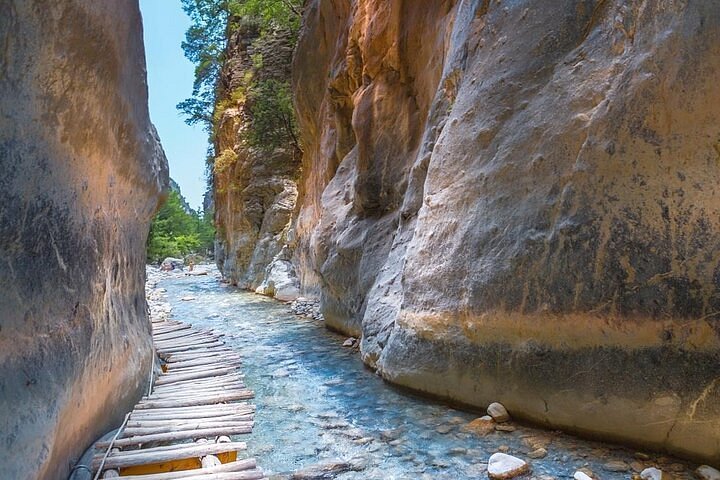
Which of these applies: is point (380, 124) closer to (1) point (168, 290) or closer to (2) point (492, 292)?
(2) point (492, 292)

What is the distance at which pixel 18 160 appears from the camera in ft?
8.07

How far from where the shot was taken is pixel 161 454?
325 cm

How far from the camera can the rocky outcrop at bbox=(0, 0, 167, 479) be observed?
234 cm

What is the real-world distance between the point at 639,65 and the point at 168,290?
21092 mm

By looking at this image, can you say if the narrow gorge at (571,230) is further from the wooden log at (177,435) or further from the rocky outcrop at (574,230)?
the wooden log at (177,435)

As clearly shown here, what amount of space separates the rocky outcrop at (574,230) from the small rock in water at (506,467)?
0.67 meters

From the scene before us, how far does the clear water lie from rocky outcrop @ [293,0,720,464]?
0.21 meters

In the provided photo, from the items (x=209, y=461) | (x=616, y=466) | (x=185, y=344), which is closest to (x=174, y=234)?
(x=185, y=344)

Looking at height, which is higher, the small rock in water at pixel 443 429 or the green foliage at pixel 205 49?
the green foliage at pixel 205 49

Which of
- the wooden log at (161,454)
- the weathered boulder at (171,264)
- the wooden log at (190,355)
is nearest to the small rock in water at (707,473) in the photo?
the wooden log at (161,454)

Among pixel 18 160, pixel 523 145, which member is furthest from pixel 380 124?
pixel 18 160

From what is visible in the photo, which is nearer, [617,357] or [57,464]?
[57,464]

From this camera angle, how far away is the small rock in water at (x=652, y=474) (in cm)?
292

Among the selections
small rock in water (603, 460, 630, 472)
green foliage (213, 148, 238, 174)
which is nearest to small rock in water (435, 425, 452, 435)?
small rock in water (603, 460, 630, 472)
